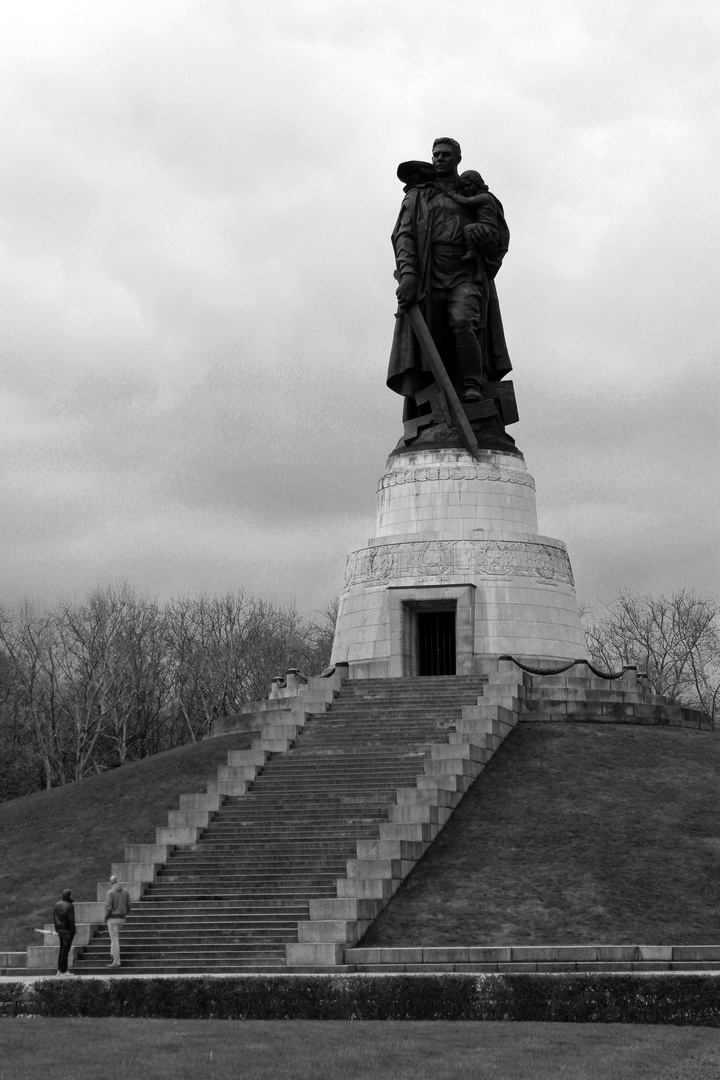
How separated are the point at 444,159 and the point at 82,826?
19.9m

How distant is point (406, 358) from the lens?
39750 mm

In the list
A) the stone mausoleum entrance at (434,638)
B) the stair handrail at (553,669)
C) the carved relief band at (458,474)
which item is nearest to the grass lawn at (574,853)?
the stair handrail at (553,669)

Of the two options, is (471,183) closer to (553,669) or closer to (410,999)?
(553,669)

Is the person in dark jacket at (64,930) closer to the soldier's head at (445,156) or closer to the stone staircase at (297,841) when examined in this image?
the stone staircase at (297,841)

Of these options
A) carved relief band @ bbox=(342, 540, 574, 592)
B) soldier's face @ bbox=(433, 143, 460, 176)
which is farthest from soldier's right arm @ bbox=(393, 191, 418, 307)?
carved relief band @ bbox=(342, 540, 574, 592)

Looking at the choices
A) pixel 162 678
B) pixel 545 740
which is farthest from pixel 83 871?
pixel 162 678

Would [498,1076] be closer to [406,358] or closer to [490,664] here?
[490,664]

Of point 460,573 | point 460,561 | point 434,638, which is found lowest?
point 434,638

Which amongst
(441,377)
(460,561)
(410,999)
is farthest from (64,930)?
(441,377)

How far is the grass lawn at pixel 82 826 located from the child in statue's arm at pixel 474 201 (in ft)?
46.5

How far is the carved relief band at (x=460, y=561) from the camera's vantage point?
3688 cm

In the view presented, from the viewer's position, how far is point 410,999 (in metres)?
16.9

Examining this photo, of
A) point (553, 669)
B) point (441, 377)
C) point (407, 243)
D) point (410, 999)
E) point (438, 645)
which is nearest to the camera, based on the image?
point (410, 999)

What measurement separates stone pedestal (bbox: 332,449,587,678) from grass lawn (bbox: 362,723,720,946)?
16.8 feet
